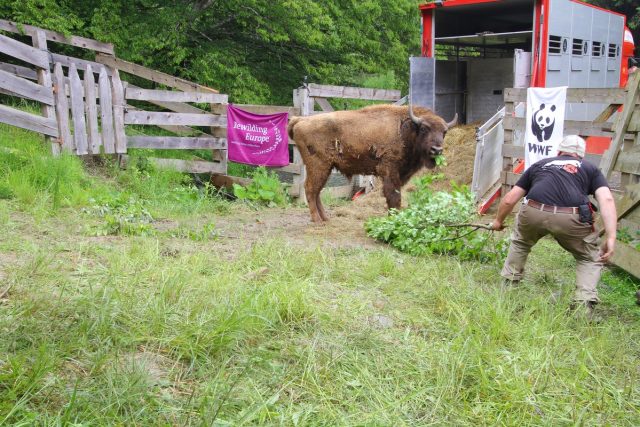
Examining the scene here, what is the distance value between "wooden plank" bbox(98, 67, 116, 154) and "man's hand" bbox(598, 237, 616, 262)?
8.64 m

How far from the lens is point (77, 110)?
10.7 meters

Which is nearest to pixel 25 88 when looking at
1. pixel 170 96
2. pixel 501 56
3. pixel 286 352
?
pixel 170 96

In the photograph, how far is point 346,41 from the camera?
1619 cm

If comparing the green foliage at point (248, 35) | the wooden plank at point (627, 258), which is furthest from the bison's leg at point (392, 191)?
the green foliage at point (248, 35)

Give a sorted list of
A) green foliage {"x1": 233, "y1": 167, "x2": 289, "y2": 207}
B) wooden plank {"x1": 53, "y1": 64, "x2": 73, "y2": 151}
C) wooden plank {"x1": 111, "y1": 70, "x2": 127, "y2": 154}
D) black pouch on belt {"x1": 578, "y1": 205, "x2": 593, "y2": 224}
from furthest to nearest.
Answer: green foliage {"x1": 233, "y1": 167, "x2": 289, "y2": 207}, wooden plank {"x1": 111, "y1": 70, "x2": 127, "y2": 154}, wooden plank {"x1": 53, "y1": 64, "x2": 73, "y2": 151}, black pouch on belt {"x1": 578, "y1": 205, "x2": 593, "y2": 224}

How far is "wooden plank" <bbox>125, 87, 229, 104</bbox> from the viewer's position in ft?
39.0

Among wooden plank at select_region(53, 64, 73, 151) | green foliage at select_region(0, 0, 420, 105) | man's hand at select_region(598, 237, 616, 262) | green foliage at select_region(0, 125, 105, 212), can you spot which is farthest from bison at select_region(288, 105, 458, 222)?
green foliage at select_region(0, 0, 420, 105)

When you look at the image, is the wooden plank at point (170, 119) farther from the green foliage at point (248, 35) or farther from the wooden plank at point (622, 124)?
the wooden plank at point (622, 124)

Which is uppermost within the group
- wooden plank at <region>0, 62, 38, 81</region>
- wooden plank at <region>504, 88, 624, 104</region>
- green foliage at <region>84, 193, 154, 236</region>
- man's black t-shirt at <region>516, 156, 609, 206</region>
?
wooden plank at <region>0, 62, 38, 81</region>

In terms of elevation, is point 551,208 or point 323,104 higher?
point 323,104

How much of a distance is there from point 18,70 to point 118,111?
2.73 metres

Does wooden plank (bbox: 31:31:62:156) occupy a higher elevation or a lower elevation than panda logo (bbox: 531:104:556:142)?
higher

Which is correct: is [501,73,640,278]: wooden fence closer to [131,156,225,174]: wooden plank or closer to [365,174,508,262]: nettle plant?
[365,174,508,262]: nettle plant

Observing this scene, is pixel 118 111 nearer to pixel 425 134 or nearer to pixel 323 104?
pixel 323 104
